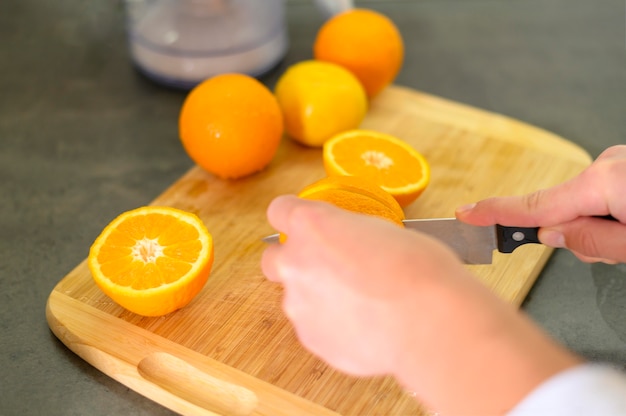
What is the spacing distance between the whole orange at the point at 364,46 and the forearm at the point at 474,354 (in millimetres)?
911

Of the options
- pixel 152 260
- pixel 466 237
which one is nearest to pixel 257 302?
pixel 152 260

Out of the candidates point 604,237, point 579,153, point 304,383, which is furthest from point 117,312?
point 579,153

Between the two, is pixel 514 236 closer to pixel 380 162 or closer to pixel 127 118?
pixel 380 162

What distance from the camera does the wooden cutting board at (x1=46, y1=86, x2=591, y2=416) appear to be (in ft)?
3.19

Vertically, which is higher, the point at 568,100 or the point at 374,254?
the point at 374,254

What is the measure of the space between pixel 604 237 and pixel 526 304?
23 cm

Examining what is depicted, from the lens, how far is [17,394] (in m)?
1.00

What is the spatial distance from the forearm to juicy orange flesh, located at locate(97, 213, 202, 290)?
0.46 m

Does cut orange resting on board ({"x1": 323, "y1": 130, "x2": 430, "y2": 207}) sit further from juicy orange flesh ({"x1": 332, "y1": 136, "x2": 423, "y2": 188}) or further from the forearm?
the forearm

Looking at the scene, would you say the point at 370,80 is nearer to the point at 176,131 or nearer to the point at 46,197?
the point at 176,131

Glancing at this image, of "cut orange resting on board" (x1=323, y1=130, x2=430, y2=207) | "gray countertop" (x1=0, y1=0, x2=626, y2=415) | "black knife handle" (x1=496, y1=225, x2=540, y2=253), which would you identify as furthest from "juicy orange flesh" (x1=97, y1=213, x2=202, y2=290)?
"black knife handle" (x1=496, y1=225, x2=540, y2=253)

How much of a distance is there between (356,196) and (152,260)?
28 centimetres

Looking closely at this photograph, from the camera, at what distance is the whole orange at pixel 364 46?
150 centimetres

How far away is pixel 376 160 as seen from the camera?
1275 millimetres
